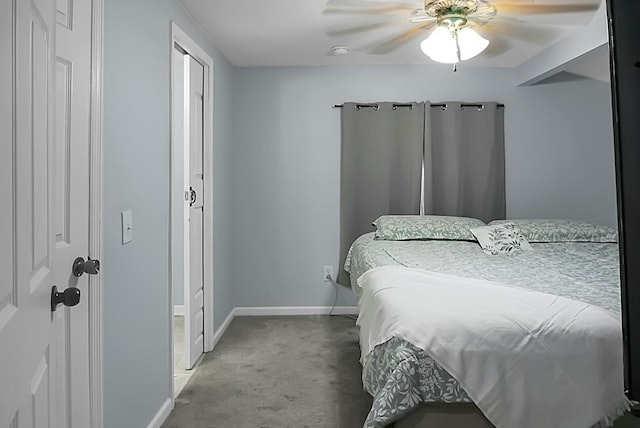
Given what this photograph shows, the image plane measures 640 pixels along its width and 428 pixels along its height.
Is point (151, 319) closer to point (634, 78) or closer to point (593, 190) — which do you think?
point (634, 78)

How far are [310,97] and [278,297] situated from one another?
1810mm

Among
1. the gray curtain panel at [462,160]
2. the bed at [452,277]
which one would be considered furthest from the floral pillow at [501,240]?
the gray curtain panel at [462,160]

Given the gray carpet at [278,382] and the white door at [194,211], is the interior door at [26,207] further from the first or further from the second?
the white door at [194,211]

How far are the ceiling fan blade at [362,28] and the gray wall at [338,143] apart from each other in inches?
41.0

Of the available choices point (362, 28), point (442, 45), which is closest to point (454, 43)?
point (442, 45)

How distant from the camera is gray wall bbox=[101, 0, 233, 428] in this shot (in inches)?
76.8

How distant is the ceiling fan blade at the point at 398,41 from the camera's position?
3.47 meters

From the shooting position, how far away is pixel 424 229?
157 inches

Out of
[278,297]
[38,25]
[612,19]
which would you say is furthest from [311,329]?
[612,19]

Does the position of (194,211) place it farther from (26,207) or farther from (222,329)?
(26,207)

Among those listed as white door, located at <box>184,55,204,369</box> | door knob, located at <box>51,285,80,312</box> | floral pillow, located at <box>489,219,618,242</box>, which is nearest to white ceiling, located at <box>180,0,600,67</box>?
white door, located at <box>184,55,204,369</box>

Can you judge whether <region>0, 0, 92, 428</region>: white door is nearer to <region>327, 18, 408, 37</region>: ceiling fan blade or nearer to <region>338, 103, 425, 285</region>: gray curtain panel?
<region>327, 18, 408, 37</region>: ceiling fan blade

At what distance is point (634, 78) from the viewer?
560 mm

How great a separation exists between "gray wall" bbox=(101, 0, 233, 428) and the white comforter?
3.48 feet
